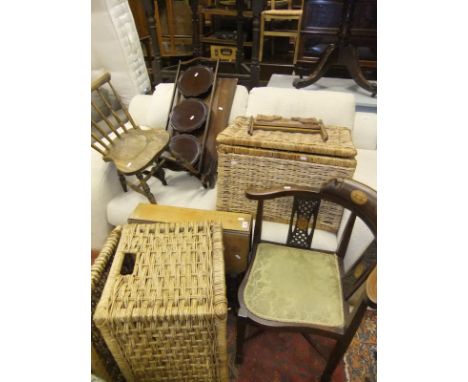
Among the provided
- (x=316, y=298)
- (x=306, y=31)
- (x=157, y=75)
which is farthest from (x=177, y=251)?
(x=306, y=31)

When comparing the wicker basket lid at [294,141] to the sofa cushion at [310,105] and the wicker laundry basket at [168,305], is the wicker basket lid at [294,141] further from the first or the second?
the wicker laundry basket at [168,305]

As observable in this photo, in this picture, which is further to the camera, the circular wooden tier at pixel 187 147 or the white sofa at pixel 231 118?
the circular wooden tier at pixel 187 147

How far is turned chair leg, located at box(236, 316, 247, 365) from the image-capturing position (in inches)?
43.0

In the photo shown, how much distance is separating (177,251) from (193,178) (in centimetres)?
87

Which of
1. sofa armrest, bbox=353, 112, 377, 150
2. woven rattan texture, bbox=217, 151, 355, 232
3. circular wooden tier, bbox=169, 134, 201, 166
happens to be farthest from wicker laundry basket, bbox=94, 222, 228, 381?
sofa armrest, bbox=353, 112, 377, 150

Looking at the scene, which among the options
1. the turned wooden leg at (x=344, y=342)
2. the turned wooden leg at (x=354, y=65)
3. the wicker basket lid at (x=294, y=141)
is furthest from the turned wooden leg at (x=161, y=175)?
the turned wooden leg at (x=354, y=65)

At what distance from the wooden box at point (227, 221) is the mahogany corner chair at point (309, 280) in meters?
0.07

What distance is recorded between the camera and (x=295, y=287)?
3.65ft

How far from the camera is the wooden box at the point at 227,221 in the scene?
4.18 ft

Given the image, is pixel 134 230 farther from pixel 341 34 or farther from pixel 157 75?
pixel 341 34

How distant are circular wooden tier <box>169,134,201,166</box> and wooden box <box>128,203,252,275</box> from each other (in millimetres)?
477

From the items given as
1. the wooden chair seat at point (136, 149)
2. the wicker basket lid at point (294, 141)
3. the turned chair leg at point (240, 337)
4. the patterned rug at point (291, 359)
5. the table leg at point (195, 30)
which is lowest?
the patterned rug at point (291, 359)

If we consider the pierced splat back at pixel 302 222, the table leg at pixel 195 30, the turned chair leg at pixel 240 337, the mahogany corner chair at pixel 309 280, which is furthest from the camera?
the table leg at pixel 195 30

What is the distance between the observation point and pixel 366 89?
104 inches
